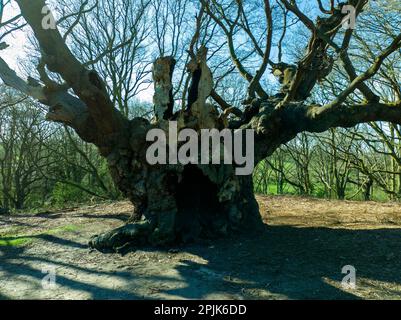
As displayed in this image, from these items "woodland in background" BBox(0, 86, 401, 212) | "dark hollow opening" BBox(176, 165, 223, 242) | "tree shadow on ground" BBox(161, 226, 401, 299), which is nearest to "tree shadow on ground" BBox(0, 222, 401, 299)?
"tree shadow on ground" BBox(161, 226, 401, 299)

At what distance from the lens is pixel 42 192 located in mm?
18094

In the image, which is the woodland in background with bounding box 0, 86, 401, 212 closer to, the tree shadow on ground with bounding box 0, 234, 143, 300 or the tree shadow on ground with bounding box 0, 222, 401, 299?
the tree shadow on ground with bounding box 0, 234, 143, 300

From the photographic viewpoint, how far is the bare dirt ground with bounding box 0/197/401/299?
370 cm

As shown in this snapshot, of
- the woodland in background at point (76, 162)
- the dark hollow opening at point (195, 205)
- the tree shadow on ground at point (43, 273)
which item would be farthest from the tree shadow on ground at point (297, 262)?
the woodland in background at point (76, 162)

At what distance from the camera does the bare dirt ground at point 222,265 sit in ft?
12.1

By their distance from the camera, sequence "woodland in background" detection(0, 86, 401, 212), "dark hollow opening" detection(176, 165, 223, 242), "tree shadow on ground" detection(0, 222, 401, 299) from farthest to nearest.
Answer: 1. "woodland in background" detection(0, 86, 401, 212)
2. "dark hollow opening" detection(176, 165, 223, 242)
3. "tree shadow on ground" detection(0, 222, 401, 299)

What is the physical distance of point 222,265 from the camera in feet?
14.3

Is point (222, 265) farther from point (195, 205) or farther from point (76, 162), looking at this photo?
point (76, 162)

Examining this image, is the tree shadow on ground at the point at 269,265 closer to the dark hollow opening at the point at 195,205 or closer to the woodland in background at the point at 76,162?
the dark hollow opening at the point at 195,205

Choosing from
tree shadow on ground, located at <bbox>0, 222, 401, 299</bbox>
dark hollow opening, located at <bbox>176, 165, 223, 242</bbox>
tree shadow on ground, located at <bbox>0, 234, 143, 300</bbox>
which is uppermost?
dark hollow opening, located at <bbox>176, 165, 223, 242</bbox>

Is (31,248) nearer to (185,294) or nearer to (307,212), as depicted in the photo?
(185,294)

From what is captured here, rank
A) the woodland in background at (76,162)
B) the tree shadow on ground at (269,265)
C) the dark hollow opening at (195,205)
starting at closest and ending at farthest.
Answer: the tree shadow on ground at (269,265) < the dark hollow opening at (195,205) < the woodland in background at (76,162)
